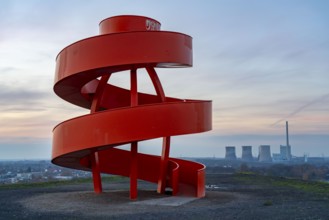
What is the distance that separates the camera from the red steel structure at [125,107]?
44.6 feet

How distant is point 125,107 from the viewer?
13.6 metres

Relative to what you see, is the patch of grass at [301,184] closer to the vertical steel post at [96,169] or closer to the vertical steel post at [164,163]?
the vertical steel post at [164,163]

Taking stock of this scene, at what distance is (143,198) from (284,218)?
6085 millimetres

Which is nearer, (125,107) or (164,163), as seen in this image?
(125,107)

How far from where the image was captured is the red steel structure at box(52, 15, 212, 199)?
13.6 meters

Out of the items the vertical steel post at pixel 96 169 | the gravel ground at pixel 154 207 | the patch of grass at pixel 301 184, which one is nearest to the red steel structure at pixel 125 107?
the vertical steel post at pixel 96 169

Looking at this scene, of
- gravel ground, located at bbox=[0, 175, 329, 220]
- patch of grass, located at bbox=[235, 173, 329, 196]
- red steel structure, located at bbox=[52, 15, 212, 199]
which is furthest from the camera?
patch of grass, located at bbox=[235, 173, 329, 196]

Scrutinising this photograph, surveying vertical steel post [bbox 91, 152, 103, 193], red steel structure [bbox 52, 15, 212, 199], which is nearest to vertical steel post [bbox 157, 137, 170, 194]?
red steel structure [bbox 52, 15, 212, 199]

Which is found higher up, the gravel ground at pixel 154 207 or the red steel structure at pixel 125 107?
the red steel structure at pixel 125 107

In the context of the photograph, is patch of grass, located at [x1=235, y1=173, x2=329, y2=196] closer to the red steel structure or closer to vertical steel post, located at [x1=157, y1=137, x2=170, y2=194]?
the red steel structure

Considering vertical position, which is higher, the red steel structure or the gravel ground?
the red steel structure

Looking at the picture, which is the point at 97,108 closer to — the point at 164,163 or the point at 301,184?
the point at 164,163

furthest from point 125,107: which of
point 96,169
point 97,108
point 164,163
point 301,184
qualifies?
point 301,184

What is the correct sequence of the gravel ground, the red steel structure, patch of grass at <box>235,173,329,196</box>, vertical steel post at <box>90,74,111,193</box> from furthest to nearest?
patch of grass at <box>235,173,329,196</box>
vertical steel post at <box>90,74,111,193</box>
the red steel structure
the gravel ground
